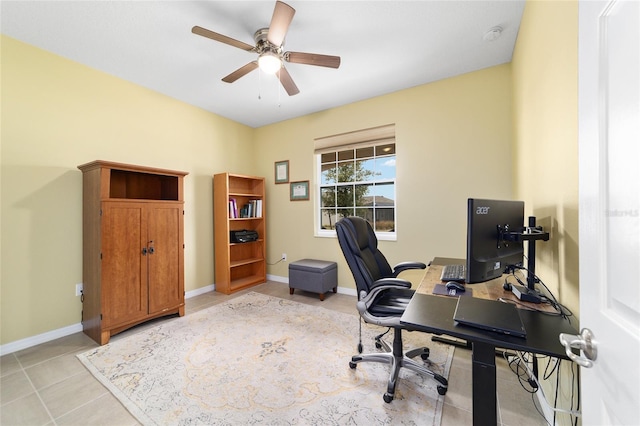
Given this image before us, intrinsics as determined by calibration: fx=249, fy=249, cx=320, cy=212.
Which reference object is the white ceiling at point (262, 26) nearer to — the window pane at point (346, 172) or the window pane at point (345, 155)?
the window pane at point (345, 155)

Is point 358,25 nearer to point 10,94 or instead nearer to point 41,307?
point 10,94

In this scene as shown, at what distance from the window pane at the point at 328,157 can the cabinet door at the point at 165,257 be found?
214 cm

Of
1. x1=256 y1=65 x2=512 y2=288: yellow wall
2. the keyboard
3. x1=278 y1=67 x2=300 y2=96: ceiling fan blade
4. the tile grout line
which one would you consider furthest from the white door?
the tile grout line

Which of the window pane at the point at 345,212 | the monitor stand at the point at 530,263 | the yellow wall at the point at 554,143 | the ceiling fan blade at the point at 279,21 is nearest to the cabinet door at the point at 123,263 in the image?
the ceiling fan blade at the point at 279,21

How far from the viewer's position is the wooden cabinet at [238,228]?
146 inches

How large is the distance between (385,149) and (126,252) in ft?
10.6

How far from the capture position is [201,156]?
3.75 metres

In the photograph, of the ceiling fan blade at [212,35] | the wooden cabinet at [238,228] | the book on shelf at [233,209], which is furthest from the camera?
the book on shelf at [233,209]

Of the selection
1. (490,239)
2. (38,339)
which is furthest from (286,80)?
(38,339)

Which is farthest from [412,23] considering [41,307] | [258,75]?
[41,307]

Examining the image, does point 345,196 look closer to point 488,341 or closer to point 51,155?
point 488,341

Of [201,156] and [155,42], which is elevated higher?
[155,42]

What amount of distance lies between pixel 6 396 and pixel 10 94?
2420 mm

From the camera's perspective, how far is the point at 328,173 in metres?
3.94
